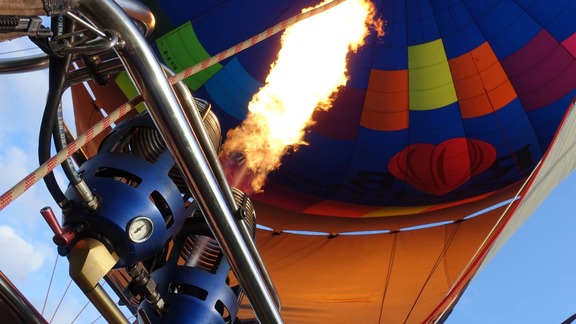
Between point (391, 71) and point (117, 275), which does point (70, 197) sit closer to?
point (117, 275)

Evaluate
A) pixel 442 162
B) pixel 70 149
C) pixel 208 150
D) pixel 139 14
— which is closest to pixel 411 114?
pixel 442 162

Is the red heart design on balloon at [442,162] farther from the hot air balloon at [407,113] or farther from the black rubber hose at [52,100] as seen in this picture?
the black rubber hose at [52,100]

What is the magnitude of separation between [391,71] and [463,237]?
5.38 feet

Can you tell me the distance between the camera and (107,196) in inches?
Result: 92.7

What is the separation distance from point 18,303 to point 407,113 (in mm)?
3112

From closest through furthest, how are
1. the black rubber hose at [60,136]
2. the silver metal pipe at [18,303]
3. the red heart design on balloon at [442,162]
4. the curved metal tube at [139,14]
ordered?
1. the black rubber hose at [60,136]
2. the curved metal tube at [139,14]
3. the silver metal pipe at [18,303]
4. the red heart design on balloon at [442,162]

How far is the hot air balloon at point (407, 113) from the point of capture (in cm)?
481

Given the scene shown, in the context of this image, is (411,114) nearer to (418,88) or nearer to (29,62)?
(418,88)

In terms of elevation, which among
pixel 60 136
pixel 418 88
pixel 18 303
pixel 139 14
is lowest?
pixel 18 303

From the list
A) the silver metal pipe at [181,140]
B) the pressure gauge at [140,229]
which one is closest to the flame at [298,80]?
the pressure gauge at [140,229]

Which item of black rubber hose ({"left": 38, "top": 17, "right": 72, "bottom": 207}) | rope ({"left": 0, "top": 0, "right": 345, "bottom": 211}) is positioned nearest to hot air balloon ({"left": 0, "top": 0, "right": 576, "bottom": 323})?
black rubber hose ({"left": 38, "top": 17, "right": 72, "bottom": 207})

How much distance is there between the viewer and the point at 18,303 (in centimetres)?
268

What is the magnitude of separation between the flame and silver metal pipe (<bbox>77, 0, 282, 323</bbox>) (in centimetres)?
283

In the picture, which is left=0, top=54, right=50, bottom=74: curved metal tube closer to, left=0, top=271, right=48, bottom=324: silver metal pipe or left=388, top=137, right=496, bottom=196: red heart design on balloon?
left=0, top=271, right=48, bottom=324: silver metal pipe
